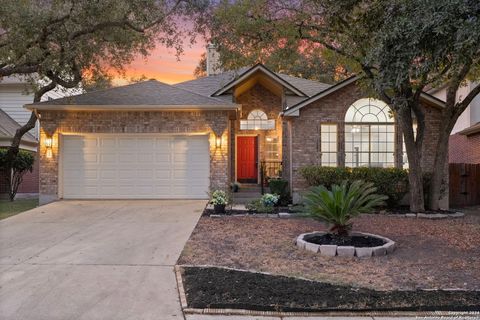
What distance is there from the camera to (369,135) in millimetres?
14344

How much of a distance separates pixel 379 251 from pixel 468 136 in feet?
44.7

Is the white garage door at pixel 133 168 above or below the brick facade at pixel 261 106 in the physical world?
below

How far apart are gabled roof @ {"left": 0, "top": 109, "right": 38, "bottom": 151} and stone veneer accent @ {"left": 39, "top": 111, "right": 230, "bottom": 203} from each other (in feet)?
13.2

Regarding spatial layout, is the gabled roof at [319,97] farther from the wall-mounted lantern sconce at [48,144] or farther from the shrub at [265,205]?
the wall-mounted lantern sconce at [48,144]

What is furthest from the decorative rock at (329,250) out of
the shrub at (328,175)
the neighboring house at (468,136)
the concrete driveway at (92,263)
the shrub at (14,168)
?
the shrub at (14,168)

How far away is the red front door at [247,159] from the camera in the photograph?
17.6m

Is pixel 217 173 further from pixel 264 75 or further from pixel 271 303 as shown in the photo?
pixel 271 303

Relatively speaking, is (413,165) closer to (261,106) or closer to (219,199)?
(219,199)

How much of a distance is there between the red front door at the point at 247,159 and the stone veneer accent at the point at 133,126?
11.4 feet

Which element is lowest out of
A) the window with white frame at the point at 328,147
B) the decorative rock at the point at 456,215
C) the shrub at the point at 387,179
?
the decorative rock at the point at 456,215

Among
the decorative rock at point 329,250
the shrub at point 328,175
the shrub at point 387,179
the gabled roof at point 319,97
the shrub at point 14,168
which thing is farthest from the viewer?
the shrub at point 14,168

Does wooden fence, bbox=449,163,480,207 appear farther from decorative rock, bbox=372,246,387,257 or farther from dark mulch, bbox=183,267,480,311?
dark mulch, bbox=183,267,480,311

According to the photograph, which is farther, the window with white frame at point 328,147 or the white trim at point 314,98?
the window with white frame at point 328,147

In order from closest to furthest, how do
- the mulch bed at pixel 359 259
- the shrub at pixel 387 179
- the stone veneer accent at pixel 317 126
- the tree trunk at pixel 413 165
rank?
the mulch bed at pixel 359 259
the tree trunk at pixel 413 165
the shrub at pixel 387 179
the stone veneer accent at pixel 317 126
